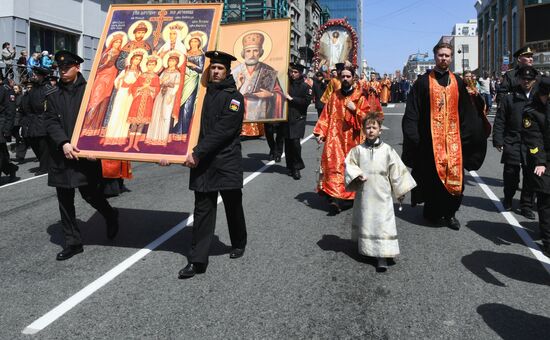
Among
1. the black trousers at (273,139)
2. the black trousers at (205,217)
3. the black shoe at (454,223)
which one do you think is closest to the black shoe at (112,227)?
the black trousers at (205,217)

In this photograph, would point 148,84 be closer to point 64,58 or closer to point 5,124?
point 64,58

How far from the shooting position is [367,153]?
4.89m

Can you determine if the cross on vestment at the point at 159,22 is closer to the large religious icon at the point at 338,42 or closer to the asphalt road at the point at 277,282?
the asphalt road at the point at 277,282

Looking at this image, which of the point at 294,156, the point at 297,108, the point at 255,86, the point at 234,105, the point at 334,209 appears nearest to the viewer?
the point at 234,105

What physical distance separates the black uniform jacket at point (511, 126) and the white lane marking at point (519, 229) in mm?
704

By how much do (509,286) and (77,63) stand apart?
169 inches

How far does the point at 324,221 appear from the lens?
6379 millimetres

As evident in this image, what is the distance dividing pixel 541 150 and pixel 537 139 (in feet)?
0.54

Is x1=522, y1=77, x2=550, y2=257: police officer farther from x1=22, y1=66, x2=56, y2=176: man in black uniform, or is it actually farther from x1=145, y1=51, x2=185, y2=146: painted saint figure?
x1=22, y1=66, x2=56, y2=176: man in black uniform

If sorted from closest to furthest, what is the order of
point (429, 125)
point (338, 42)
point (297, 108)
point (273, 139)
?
1. point (429, 125)
2. point (297, 108)
3. point (273, 139)
4. point (338, 42)

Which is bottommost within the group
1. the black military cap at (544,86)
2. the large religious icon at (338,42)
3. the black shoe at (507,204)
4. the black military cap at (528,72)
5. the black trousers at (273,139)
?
the black shoe at (507,204)

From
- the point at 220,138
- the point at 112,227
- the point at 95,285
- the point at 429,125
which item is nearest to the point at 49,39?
the point at 112,227

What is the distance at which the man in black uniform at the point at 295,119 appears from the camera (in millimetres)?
9500

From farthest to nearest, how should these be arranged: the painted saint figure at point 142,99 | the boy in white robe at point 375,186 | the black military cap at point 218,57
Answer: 1. the painted saint figure at point 142,99
2. the boy in white robe at point 375,186
3. the black military cap at point 218,57
